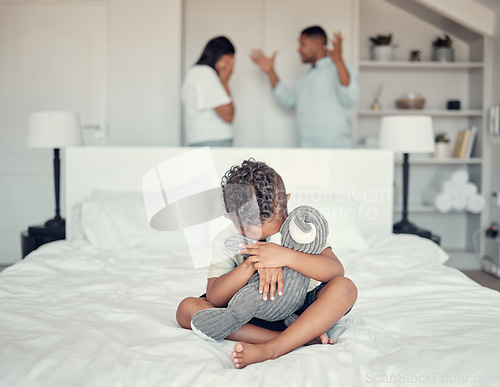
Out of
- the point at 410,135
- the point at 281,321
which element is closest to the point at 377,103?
the point at 410,135

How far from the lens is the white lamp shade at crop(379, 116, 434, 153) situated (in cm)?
289

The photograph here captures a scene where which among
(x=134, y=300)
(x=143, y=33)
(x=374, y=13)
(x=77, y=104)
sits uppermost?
(x=374, y=13)

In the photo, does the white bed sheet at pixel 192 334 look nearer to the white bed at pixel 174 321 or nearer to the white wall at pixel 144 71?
the white bed at pixel 174 321

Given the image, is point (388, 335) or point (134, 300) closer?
point (388, 335)

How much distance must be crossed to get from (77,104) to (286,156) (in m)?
1.92

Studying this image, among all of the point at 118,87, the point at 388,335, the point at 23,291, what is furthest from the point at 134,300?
the point at 118,87

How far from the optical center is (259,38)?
163 inches

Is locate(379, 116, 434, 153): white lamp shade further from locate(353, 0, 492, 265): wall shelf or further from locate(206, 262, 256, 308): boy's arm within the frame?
locate(206, 262, 256, 308): boy's arm

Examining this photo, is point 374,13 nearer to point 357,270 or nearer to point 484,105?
point 484,105

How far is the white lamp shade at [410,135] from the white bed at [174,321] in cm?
47

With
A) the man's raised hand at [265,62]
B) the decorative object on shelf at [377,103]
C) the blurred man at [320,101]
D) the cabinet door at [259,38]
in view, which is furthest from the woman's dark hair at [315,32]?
the decorative object on shelf at [377,103]

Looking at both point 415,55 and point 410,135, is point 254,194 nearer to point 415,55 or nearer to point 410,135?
point 410,135

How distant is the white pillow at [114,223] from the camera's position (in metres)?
2.34

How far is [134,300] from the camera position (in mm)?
1540
